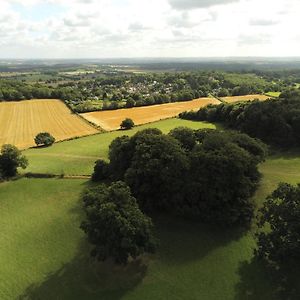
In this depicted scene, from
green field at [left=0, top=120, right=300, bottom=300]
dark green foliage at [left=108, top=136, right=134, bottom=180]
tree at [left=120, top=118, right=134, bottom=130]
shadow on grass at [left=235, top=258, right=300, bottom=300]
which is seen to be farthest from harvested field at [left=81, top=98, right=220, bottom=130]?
shadow on grass at [left=235, top=258, right=300, bottom=300]

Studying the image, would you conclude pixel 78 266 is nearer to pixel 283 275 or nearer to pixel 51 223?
pixel 51 223

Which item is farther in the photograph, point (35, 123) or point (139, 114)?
point (139, 114)

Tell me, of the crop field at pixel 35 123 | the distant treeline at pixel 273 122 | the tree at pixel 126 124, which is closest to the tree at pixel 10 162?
the crop field at pixel 35 123

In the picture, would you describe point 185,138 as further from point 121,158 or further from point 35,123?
point 35,123

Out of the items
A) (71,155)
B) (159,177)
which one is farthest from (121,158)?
(71,155)

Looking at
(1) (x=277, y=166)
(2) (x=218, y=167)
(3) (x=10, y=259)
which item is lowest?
(3) (x=10, y=259)

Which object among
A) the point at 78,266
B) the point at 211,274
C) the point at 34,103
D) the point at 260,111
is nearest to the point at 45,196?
the point at 78,266
